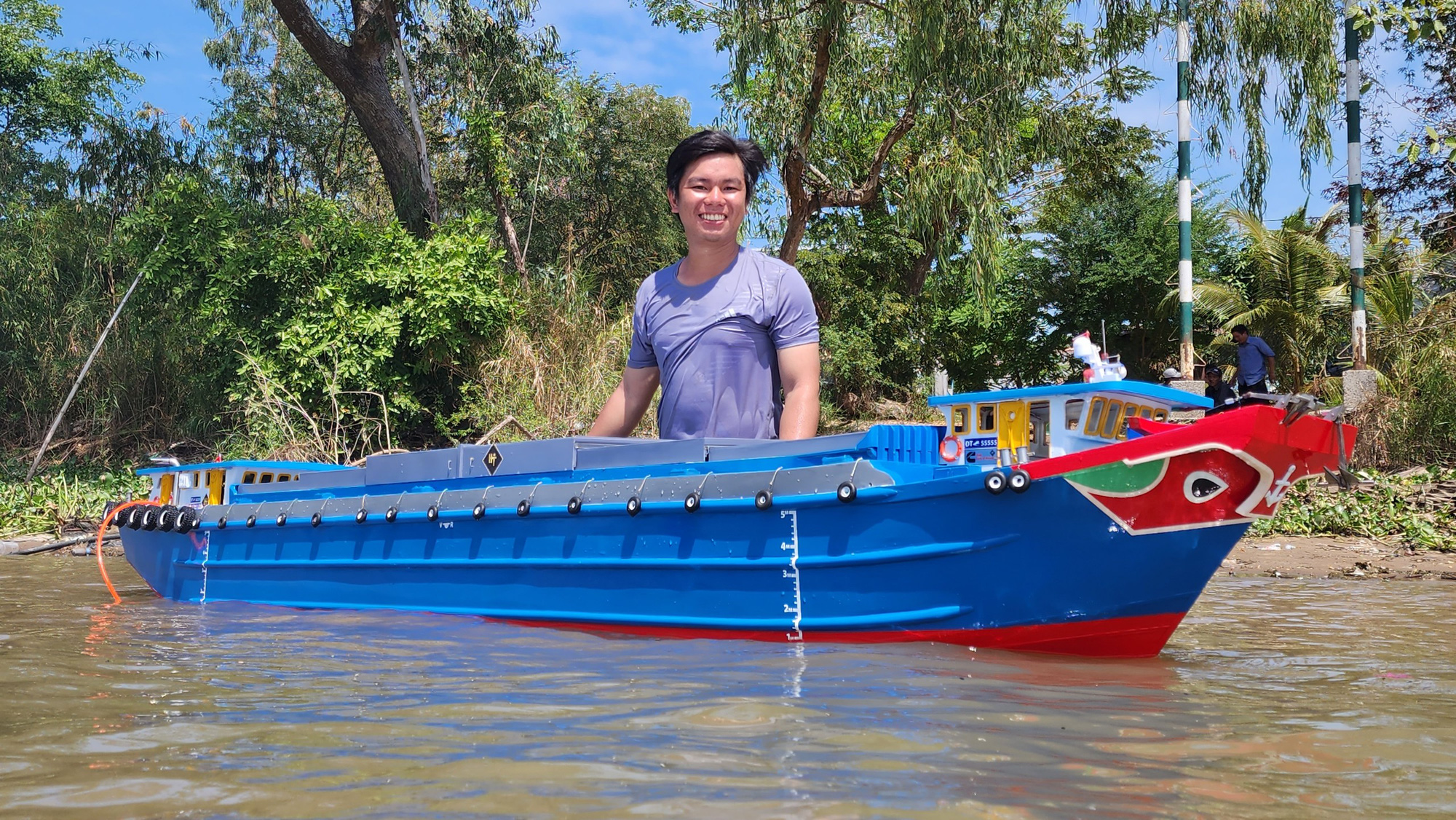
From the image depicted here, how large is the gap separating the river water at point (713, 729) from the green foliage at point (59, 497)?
10.4 metres

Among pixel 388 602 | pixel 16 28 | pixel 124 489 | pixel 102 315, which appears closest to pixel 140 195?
pixel 102 315

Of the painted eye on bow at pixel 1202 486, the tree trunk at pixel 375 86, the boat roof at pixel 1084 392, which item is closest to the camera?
the painted eye on bow at pixel 1202 486

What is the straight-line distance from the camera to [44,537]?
13383 millimetres

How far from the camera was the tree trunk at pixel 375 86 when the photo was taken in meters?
16.3

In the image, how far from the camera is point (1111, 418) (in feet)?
18.1

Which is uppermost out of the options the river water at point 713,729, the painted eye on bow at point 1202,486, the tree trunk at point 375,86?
the tree trunk at point 375,86

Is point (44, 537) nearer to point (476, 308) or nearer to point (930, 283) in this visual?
point (476, 308)

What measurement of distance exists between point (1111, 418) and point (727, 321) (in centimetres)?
203

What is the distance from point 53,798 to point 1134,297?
86.8 feet

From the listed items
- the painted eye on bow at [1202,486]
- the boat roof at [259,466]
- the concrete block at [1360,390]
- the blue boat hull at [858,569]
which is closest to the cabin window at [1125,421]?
the blue boat hull at [858,569]

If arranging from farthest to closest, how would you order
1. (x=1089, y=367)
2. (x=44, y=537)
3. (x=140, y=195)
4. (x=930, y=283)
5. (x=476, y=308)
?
(x=930, y=283), (x=140, y=195), (x=476, y=308), (x=44, y=537), (x=1089, y=367)

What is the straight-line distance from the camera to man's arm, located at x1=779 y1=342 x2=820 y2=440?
4.98 metres

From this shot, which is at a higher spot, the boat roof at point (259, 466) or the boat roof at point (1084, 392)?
the boat roof at point (1084, 392)

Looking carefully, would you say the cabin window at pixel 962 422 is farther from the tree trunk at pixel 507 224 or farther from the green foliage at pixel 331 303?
the tree trunk at pixel 507 224
